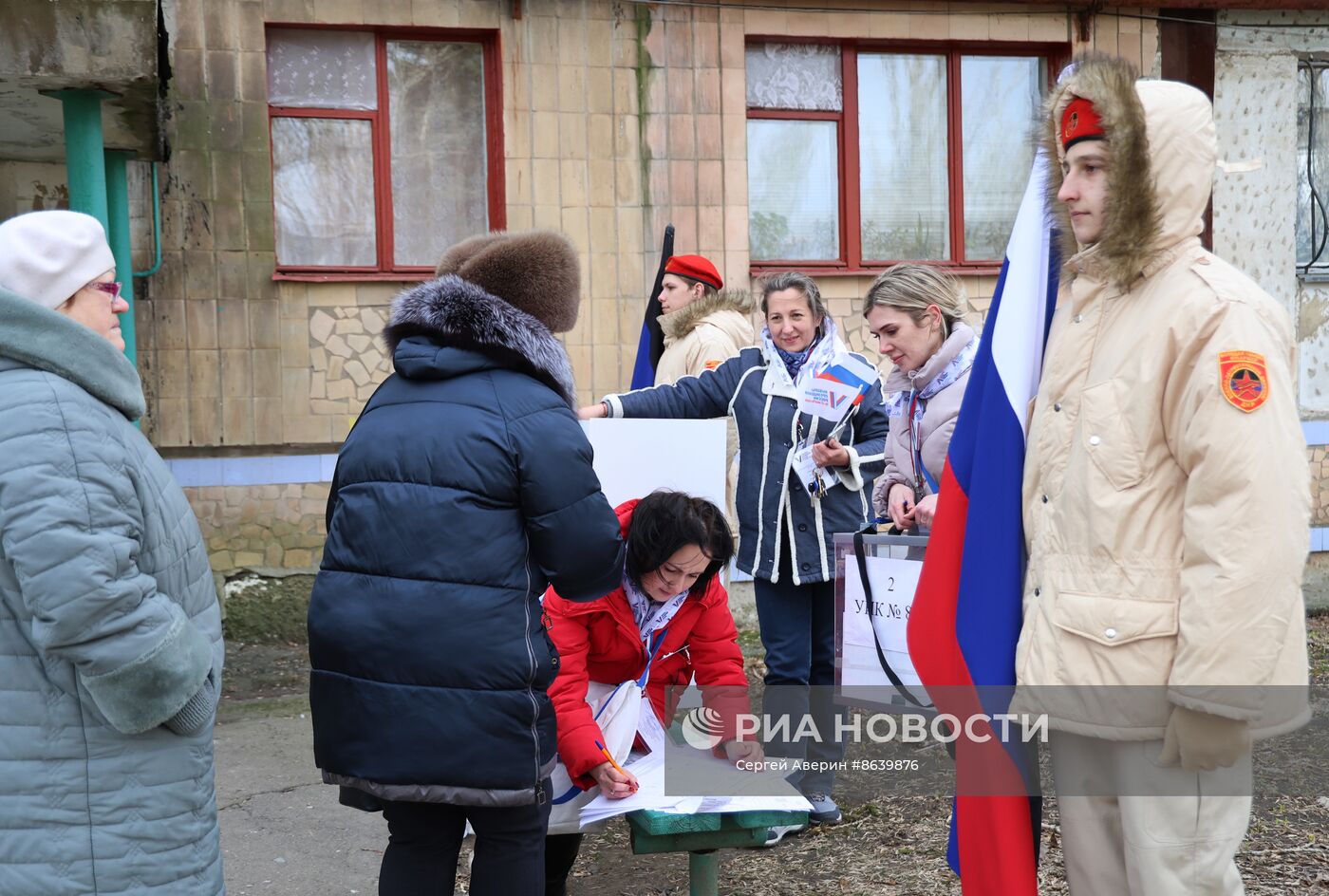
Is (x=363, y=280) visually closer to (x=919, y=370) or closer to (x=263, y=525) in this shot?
(x=263, y=525)

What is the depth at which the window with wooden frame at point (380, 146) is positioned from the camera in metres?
8.12

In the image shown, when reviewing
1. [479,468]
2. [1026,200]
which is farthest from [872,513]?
[479,468]

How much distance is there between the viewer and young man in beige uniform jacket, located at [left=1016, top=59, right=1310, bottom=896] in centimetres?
229

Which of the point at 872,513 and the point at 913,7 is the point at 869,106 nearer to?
the point at 913,7

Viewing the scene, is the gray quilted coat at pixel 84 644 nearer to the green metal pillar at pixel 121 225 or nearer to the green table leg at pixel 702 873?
the green table leg at pixel 702 873

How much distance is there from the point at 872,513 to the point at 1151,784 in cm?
237

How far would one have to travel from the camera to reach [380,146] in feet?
27.1

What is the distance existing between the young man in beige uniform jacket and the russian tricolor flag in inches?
4.0

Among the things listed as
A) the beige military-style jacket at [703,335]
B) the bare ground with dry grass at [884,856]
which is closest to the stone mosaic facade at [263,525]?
the beige military-style jacket at [703,335]

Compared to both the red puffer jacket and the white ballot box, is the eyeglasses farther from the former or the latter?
the white ballot box

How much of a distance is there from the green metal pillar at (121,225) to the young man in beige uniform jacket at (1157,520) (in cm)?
579

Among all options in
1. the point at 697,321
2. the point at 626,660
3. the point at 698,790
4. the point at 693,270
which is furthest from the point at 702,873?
the point at 693,270

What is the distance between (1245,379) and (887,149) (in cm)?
701

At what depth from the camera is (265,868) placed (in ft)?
15.1
